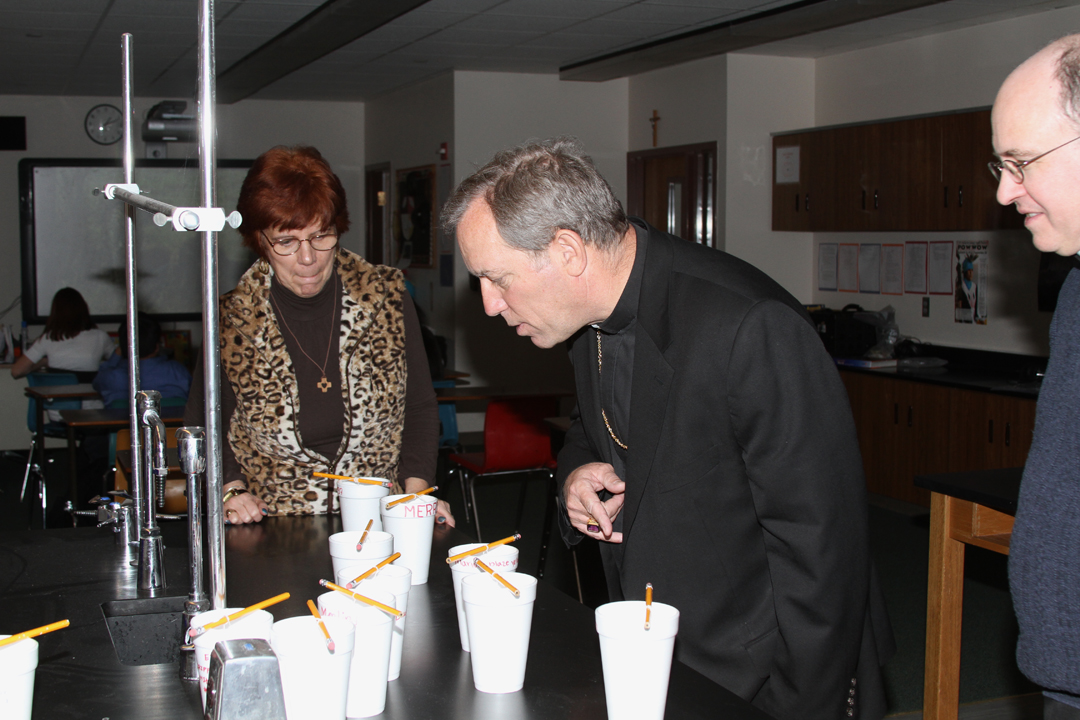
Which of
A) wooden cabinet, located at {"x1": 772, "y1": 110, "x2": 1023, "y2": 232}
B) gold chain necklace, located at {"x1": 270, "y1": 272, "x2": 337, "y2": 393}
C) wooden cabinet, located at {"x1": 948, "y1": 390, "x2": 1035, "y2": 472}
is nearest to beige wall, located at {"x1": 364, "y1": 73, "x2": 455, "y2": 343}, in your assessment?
wooden cabinet, located at {"x1": 772, "y1": 110, "x2": 1023, "y2": 232}

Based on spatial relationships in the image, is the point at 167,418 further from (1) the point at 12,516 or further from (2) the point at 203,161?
(2) the point at 203,161

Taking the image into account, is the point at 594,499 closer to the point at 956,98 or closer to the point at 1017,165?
the point at 1017,165

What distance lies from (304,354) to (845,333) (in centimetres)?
452

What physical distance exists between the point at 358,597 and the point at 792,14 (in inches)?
188

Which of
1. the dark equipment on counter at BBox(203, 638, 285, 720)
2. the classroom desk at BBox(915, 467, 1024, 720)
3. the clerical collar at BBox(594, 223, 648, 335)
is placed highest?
the clerical collar at BBox(594, 223, 648, 335)

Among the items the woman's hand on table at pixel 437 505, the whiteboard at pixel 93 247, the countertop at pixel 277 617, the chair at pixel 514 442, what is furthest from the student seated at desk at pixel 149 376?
the countertop at pixel 277 617

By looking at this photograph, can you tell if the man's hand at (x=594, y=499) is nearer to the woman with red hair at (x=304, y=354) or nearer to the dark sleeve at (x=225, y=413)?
the woman with red hair at (x=304, y=354)

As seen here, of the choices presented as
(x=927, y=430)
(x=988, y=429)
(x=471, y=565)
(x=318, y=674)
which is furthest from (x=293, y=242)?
(x=927, y=430)

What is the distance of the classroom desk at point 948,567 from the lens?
269cm

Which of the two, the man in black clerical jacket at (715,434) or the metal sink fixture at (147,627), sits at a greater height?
the man in black clerical jacket at (715,434)

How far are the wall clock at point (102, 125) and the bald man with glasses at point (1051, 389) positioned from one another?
8177 mm

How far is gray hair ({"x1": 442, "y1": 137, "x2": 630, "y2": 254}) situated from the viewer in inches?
56.1

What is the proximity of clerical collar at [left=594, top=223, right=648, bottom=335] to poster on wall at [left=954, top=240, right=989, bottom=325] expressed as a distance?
467 cm

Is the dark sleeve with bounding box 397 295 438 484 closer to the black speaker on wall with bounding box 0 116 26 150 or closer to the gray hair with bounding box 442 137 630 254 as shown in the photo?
the gray hair with bounding box 442 137 630 254
